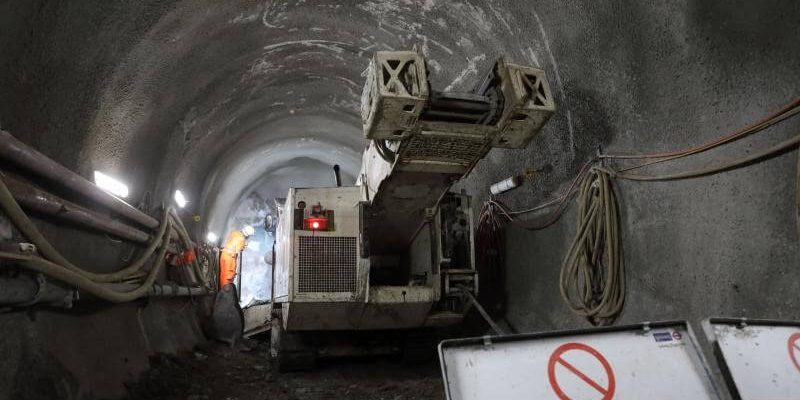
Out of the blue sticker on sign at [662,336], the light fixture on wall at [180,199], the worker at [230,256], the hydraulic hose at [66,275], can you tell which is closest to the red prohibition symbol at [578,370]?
Answer: the blue sticker on sign at [662,336]

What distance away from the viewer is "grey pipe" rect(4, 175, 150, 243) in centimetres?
287

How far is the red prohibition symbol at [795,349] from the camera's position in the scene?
1.90 metres

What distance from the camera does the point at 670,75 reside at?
2.90 metres

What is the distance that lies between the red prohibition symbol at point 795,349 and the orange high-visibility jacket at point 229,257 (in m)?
9.38

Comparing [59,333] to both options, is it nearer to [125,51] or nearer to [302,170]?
[125,51]

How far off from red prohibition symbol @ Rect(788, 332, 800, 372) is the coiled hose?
1343 millimetres

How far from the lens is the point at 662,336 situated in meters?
1.91

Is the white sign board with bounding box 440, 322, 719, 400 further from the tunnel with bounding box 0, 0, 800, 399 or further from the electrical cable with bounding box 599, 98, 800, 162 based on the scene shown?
the electrical cable with bounding box 599, 98, 800, 162

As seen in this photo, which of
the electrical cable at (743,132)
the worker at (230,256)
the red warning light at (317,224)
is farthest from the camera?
the worker at (230,256)

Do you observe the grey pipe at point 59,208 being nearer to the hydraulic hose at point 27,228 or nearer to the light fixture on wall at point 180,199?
the hydraulic hose at point 27,228

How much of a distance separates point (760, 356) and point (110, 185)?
4872mm

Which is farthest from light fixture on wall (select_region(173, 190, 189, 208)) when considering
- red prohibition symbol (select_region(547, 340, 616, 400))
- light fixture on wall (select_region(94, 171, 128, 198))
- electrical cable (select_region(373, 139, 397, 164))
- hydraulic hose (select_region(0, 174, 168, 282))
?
red prohibition symbol (select_region(547, 340, 616, 400))

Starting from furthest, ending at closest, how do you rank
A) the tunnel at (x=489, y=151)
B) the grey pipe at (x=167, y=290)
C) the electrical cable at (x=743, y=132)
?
1. the grey pipe at (x=167, y=290)
2. the tunnel at (x=489, y=151)
3. the electrical cable at (x=743, y=132)

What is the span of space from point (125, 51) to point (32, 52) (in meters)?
0.96
